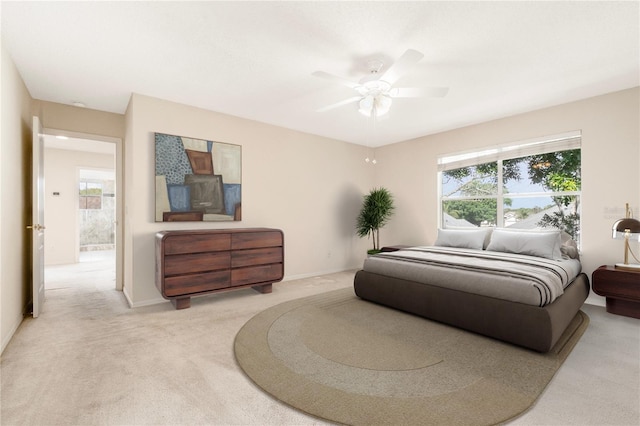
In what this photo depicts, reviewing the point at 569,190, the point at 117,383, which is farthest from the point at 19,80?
the point at 569,190

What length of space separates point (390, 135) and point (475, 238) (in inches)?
92.0

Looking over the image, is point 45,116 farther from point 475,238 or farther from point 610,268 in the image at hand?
point 610,268

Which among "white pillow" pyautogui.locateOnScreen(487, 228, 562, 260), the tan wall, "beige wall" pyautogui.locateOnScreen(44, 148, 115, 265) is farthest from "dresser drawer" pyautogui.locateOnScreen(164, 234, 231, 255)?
"beige wall" pyautogui.locateOnScreen(44, 148, 115, 265)

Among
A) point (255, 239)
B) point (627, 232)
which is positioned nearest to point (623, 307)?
point (627, 232)

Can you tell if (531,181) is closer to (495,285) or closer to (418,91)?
(495,285)

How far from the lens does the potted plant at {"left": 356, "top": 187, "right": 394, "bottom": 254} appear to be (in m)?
5.53

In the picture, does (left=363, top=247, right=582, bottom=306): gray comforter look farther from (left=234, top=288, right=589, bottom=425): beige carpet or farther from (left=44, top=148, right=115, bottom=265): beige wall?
(left=44, top=148, right=115, bottom=265): beige wall

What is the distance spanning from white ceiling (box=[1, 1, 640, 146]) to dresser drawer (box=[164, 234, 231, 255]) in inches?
67.8

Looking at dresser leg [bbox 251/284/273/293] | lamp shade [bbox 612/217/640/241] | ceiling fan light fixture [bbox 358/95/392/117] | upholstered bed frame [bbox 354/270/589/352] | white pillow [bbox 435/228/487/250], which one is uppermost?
ceiling fan light fixture [bbox 358/95/392/117]

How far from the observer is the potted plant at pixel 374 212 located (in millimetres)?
5527

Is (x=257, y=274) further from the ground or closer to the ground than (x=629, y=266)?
closer to the ground

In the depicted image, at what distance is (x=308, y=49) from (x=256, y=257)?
2.58 meters

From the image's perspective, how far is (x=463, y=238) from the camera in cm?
436

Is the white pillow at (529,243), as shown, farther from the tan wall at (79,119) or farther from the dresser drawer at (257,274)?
the tan wall at (79,119)
